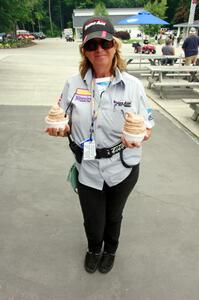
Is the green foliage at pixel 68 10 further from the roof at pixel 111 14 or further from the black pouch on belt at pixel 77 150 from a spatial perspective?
the black pouch on belt at pixel 77 150

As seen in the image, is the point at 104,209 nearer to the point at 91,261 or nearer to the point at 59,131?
the point at 91,261

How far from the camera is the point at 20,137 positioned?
5.75 m

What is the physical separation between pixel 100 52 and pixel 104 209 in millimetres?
1186

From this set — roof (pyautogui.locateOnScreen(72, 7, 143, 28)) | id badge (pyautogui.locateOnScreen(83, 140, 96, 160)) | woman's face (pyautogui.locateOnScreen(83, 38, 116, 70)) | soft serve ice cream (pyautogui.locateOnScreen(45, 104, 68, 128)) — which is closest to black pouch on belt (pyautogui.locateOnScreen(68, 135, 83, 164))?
id badge (pyautogui.locateOnScreen(83, 140, 96, 160))

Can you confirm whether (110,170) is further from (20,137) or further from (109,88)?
(20,137)

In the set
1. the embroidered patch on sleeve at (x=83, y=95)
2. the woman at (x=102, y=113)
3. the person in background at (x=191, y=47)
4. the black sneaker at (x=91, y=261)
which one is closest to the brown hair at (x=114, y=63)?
the woman at (x=102, y=113)

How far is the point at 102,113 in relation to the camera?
209cm

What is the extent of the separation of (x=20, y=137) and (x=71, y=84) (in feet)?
12.4

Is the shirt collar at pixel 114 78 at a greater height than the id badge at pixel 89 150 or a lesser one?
greater

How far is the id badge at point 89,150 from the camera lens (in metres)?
2.16

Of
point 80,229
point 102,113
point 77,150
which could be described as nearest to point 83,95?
point 102,113

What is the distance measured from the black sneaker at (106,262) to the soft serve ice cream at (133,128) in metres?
1.26

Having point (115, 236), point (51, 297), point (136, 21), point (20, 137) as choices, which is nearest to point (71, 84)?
point (115, 236)

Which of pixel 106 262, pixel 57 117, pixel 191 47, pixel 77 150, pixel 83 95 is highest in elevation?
pixel 83 95
